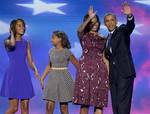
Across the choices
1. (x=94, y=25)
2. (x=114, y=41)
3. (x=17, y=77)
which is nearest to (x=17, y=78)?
(x=17, y=77)

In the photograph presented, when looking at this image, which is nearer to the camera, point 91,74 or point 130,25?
point 130,25

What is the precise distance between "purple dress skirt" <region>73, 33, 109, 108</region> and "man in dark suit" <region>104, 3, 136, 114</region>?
0.40 meters

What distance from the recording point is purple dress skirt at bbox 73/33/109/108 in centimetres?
621

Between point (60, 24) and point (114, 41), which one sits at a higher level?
point (60, 24)

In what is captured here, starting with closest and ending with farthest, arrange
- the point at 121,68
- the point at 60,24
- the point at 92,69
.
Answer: the point at 121,68 < the point at 92,69 < the point at 60,24

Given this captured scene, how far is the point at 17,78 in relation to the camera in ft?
21.0

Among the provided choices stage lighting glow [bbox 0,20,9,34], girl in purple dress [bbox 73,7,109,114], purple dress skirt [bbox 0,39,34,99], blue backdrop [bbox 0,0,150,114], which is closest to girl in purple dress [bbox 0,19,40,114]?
purple dress skirt [bbox 0,39,34,99]

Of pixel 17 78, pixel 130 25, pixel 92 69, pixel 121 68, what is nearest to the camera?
pixel 130 25

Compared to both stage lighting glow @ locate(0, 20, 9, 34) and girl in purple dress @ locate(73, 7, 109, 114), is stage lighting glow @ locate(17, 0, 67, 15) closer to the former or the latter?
stage lighting glow @ locate(0, 20, 9, 34)

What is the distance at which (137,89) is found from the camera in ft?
25.4

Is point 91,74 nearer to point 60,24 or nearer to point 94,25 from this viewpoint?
point 94,25

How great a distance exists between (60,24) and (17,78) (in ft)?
5.67

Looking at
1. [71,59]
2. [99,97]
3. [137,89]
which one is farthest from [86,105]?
[137,89]

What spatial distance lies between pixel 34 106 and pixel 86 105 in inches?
65.4
